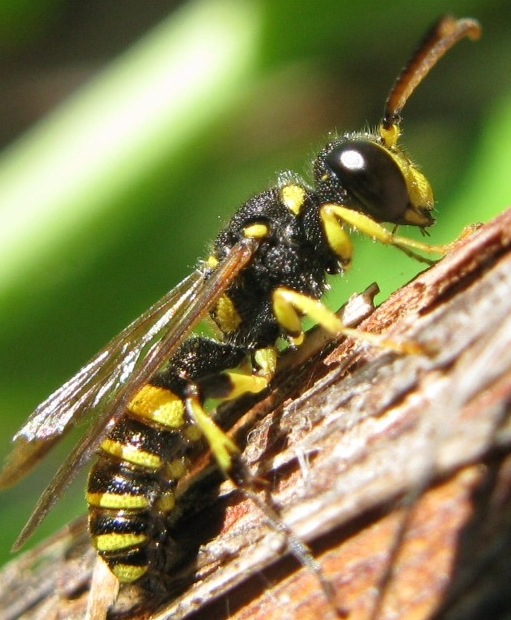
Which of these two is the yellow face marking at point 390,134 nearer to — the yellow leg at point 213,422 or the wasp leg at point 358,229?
the wasp leg at point 358,229

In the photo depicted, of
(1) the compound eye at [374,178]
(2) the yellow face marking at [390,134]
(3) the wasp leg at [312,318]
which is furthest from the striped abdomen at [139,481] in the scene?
(2) the yellow face marking at [390,134]

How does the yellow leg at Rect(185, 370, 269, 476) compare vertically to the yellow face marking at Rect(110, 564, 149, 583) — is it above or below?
above

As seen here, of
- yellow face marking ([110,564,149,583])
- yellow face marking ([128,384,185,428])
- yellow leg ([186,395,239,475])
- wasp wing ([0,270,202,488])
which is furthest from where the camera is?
wasp wing ([0,270,202,488])

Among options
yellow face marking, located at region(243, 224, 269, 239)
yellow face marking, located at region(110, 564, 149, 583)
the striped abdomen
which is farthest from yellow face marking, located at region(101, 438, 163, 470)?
yellow face marking, located at region(243, 224, 269, 239)

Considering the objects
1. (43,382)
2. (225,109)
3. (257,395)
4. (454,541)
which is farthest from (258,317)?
(43,382)

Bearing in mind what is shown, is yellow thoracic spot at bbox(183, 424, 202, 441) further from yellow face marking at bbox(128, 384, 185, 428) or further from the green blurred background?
the green blurred background

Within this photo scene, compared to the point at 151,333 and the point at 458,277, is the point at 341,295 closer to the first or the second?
the point at 151,333
